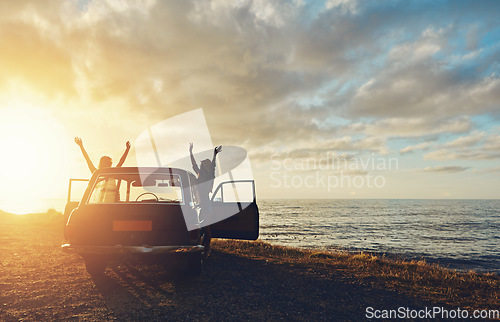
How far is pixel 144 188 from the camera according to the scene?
6.63m

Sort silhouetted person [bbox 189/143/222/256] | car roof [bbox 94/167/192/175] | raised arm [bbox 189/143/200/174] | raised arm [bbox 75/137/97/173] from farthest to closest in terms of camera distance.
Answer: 1. raised arm [bbox 189/143/200/174]
2. raised arm [bbox 75/137/97/173]
3. silhouetted person [bbox 189/143/222/256]
4. car roof [bbox 94/167/192/175]

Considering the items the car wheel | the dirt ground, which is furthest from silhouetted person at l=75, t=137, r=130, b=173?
the dirt ground

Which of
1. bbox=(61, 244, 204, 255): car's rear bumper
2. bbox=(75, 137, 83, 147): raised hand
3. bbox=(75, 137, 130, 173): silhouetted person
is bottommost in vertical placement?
bbox=(61, 244, 204, 255): car's rear bumper

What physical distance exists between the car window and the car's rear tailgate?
456 mm

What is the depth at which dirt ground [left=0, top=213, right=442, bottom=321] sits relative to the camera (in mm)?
4281

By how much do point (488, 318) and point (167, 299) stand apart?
4.80 m

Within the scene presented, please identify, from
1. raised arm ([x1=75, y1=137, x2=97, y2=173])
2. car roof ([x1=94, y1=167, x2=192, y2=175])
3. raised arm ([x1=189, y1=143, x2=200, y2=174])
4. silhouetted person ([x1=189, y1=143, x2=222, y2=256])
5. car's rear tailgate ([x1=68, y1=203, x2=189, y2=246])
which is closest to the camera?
car's rear tailgate ([x1=68, y1=203, x2=189, y2=246])

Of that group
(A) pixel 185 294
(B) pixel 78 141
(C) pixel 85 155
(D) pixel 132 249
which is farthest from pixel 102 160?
(A) pixel 185 294

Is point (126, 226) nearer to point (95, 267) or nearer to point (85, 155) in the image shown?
point (95, 267)

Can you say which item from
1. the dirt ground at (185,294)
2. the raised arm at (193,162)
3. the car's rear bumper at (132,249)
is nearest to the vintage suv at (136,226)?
the car's rear bumper at (132,249)

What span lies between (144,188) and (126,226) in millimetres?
1342

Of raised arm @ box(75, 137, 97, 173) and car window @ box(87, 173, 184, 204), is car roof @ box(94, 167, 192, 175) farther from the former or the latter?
raised arm @ box(75, 137, 97, 173)

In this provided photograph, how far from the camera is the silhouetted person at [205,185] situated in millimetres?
7188

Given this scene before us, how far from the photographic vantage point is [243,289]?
5.60 metres
